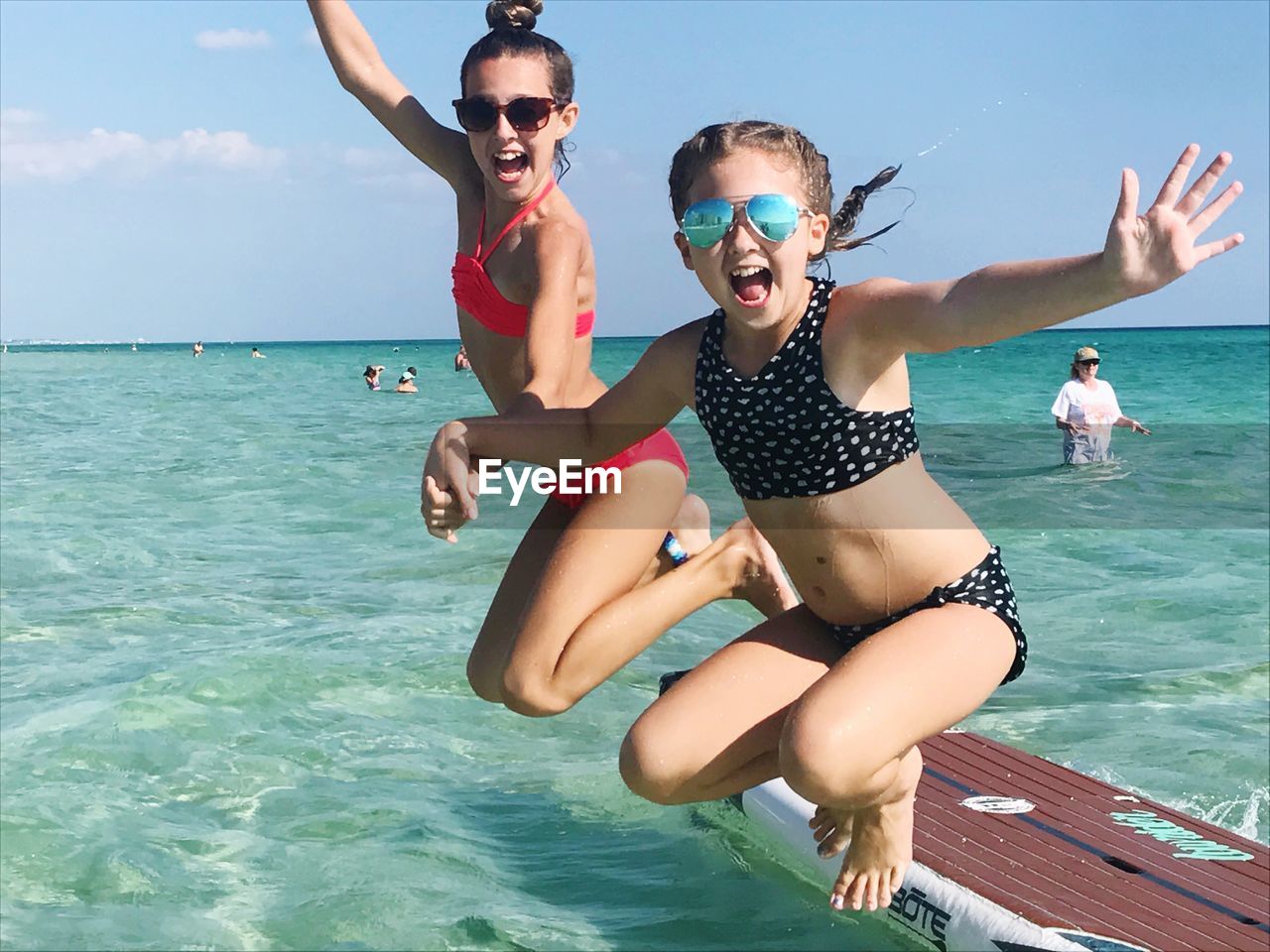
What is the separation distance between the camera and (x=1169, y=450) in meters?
23.4

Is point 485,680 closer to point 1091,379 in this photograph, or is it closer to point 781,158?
point 781,158

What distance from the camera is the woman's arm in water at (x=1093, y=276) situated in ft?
8.50

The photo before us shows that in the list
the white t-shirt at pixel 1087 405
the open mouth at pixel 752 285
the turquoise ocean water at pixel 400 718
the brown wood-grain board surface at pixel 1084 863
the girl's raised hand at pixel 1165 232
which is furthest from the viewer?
the white t-shirt at pixel 1087 405

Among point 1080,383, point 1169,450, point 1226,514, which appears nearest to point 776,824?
point 1080,383

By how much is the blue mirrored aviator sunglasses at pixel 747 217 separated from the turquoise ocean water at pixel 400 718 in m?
5.39

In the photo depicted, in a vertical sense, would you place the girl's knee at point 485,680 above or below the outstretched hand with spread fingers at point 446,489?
below

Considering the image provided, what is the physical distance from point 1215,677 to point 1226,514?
7.18 m

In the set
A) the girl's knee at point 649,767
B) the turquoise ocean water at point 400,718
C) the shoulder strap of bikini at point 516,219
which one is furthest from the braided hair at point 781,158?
the turquoise ocean water at point 400,718

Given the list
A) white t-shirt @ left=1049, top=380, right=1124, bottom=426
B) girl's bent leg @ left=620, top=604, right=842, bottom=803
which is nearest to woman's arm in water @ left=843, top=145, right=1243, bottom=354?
girl's bent leg @ left=620, top=604, right=842, bottom=803

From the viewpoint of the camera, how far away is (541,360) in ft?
12.4

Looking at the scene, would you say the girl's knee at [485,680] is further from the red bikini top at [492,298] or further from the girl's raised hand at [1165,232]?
the girl's raised hand at [1165,232]

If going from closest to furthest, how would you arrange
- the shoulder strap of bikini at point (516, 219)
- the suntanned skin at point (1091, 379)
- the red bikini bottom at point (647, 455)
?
the shoulder strap of bikini at point (516, 219) < the red bikini bottom at point (647, 455) < the suntanned skin at point (1091, 379)

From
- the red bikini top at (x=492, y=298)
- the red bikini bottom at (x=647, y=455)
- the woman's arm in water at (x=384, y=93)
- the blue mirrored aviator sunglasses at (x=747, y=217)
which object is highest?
the woman's arm in water at (x=384, y=93)

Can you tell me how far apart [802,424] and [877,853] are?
3.47 feet
